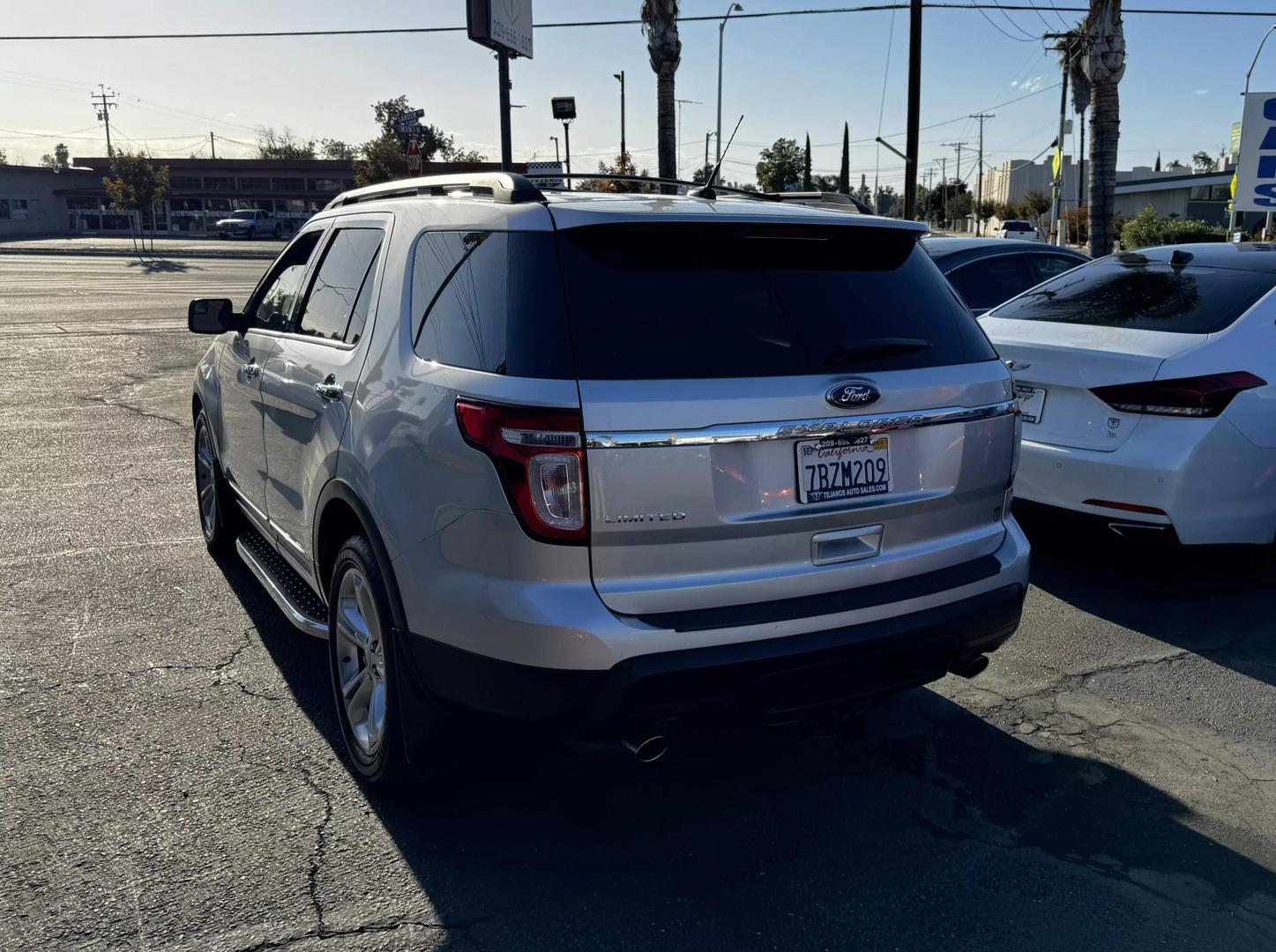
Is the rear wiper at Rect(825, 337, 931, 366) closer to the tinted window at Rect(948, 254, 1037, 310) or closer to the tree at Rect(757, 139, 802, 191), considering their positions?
the tinted window at Rect(948, 254, 1037, 310)

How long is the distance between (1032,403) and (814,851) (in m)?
3.14

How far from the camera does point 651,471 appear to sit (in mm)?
2711

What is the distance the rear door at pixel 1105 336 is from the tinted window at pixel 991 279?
8.52ft

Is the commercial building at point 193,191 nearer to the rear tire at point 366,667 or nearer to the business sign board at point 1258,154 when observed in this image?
the business sign board at point 1258,154

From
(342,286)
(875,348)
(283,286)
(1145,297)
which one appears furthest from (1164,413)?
(283,286)

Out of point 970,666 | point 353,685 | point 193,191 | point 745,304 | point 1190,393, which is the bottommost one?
point 353,685

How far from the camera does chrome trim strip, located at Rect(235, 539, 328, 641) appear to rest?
383 centimetres

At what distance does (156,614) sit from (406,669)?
8.45 ft

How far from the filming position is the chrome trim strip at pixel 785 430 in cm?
268

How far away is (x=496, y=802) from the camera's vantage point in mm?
3449

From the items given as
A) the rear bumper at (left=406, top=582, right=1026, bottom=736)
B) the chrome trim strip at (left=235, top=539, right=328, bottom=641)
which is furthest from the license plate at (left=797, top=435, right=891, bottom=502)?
the chrome trim strip at (left=235, top=539, right=328, bottom=641)

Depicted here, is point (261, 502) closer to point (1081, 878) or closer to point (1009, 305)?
point (1081, 878)

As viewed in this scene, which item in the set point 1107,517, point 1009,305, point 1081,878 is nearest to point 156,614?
point 1081,878

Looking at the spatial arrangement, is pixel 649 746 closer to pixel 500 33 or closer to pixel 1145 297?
pixel 1145 297
